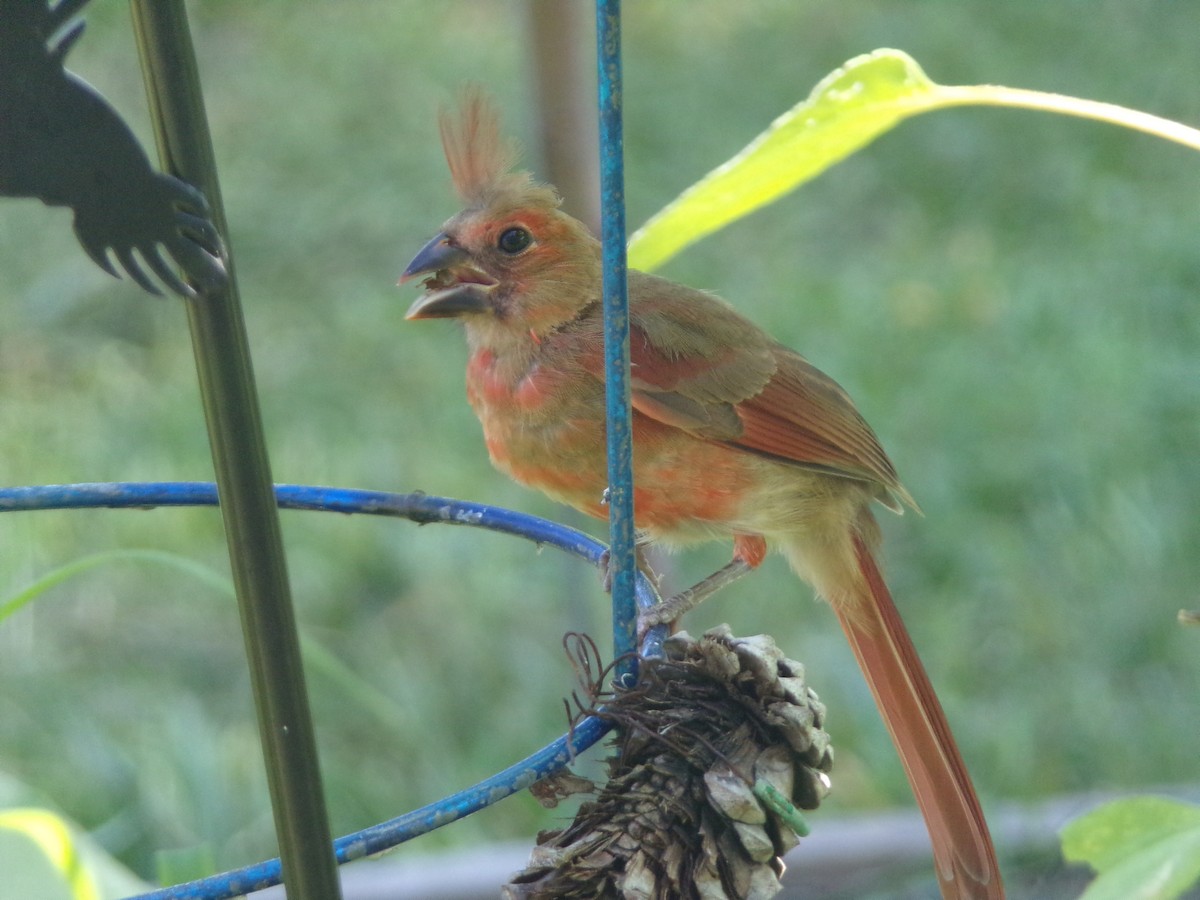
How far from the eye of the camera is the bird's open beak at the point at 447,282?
2.03 m

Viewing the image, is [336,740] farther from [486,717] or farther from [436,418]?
[436,418]

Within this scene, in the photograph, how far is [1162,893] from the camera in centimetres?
93

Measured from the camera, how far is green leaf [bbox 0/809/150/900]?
5.69 feet

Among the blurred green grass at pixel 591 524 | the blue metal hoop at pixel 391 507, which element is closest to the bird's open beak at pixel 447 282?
the blue metal hoop at pixel 391 507

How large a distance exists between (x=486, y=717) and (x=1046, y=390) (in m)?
1.84

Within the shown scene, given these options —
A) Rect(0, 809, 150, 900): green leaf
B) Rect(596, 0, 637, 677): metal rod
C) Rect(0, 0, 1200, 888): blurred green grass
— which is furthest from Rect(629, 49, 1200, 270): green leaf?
Rect(0, 0, 1200, 888): blurred green grass

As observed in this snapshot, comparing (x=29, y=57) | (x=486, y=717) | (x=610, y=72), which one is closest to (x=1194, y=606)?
(x=486, y=717)

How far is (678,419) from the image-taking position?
206cm

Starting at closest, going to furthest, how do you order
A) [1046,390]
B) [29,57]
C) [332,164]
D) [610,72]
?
[29,57] → [610,72] → [1046,390] → [332,164]

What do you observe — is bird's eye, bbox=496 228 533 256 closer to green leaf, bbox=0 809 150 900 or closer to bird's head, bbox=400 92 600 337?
bird's head, bbox=400 92 600 337

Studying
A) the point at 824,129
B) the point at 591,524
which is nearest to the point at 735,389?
the point at 824,129

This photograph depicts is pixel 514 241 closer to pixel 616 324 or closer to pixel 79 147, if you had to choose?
pixel 616 324

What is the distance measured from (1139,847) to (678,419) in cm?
107

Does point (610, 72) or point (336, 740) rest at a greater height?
point (336, 740)
